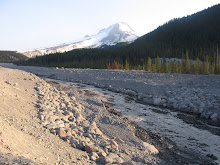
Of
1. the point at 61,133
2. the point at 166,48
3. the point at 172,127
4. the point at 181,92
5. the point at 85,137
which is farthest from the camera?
→ the point at 166,48

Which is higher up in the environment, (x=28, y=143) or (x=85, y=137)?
(x=28, y=143)

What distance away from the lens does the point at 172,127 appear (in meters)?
8.37

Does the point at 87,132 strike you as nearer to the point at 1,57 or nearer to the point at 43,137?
the point at 43,137

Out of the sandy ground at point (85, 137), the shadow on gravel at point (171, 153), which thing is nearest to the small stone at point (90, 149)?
the sandy ground at point (85, 137)

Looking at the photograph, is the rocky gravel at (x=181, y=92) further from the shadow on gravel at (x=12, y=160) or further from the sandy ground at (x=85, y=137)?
the shadow on gravel at (x=12, y=160)

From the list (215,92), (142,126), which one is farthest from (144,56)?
(142,126)

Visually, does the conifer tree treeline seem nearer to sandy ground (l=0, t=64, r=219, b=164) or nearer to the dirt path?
the dirt path

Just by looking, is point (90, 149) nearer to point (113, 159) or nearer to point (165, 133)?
point (113, 159)

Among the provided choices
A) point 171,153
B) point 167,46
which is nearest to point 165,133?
point 171,153

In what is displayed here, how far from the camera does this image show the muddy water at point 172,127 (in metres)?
6.52

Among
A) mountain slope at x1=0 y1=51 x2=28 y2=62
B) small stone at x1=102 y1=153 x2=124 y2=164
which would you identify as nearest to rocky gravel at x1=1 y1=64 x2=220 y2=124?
small stone at x1=102 y1=153 x2=124 y2=164

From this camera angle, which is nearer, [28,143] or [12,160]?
[12,160]

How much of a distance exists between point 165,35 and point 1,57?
108589 mm

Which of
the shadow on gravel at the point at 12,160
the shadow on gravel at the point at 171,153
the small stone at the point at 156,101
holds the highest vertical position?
the shadow on gravel at the point at 12,160
